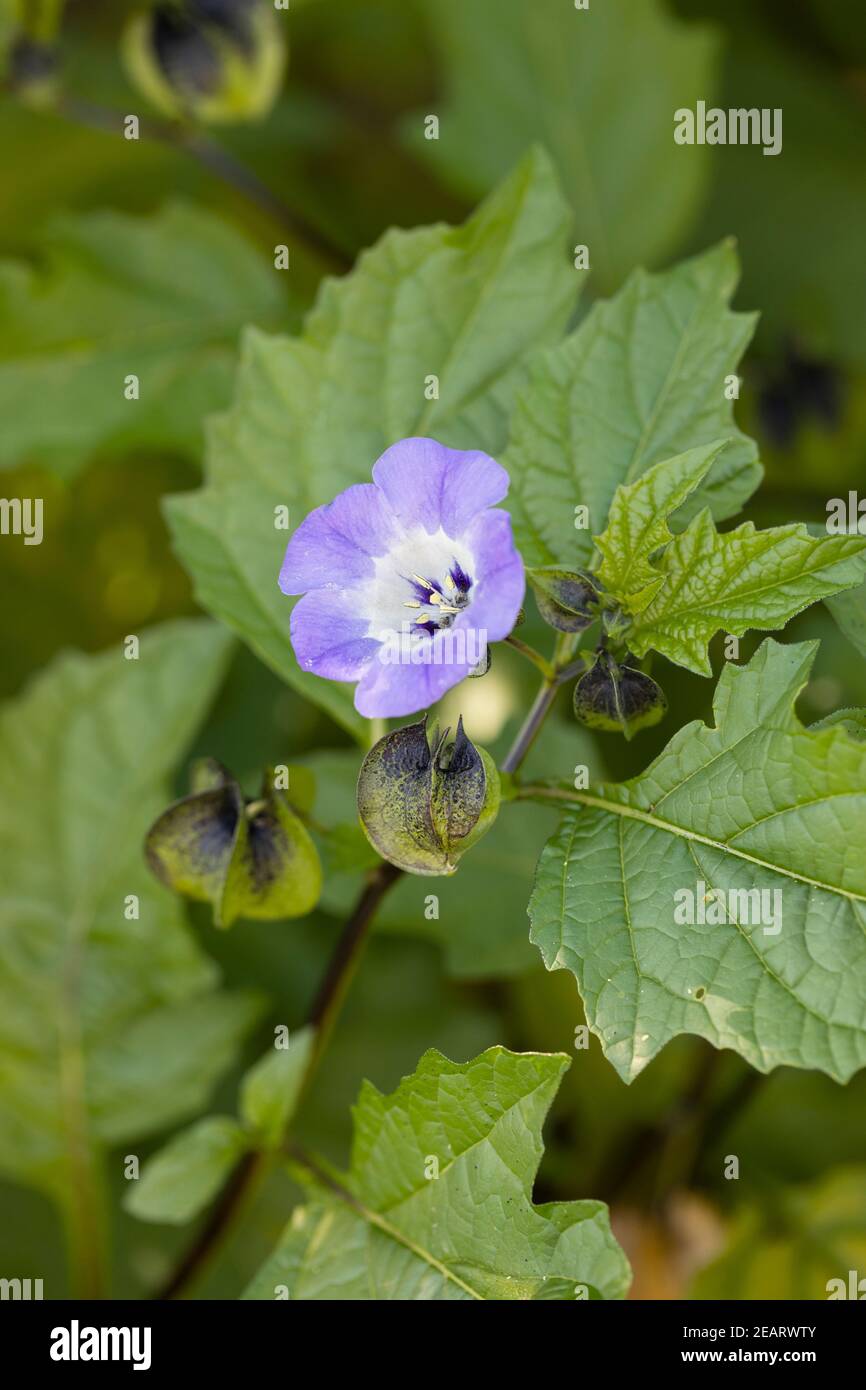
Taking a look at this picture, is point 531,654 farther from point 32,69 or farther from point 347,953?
point 32,69

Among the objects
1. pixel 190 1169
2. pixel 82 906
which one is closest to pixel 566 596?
pixel 190 1169

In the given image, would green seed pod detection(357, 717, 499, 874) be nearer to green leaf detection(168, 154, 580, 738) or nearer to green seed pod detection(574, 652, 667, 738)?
green seed pod detection(574, 652, 667, 738)

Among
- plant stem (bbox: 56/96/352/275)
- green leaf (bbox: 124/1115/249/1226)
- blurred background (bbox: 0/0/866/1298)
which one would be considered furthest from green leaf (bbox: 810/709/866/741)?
plant stem (bbox: 56/96/352/275)

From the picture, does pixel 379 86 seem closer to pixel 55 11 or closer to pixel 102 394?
pixel 55 11

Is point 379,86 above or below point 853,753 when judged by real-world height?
above

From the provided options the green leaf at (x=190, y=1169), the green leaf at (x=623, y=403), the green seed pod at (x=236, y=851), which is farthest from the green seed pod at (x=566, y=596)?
the green leaf at (x=190, y=1169)

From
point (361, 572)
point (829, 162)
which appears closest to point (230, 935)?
point (361, 572)

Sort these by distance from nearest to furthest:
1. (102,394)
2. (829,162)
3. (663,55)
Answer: (102,394)
(663,55)
(829,162)
